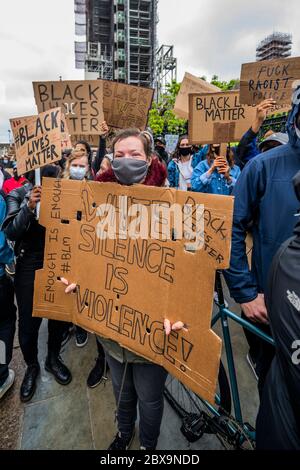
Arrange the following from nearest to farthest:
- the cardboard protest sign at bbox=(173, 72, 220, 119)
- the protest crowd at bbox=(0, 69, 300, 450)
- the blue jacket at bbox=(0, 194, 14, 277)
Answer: the protest crowd at bbox=(0, 69, 300, 450), the blue jacket at bbox=(0, 194, 14, 277), the cardboard protest sign at bbox=(173, 72, 220, 119)

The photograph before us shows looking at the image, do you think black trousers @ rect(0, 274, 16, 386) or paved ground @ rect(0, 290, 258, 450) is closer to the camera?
paved ground @ rect(0, 290, 258, 450)

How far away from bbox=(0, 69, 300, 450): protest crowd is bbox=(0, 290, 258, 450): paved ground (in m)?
0.08

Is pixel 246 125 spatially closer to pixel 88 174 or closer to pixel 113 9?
pixel 88 174

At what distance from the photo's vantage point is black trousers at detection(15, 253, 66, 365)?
215 cm

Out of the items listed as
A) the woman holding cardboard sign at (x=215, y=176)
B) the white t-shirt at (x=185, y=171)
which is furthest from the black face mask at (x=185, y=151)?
the woman holding cardboard sign at (x=215, y=176)

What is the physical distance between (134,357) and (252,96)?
8.25 feet

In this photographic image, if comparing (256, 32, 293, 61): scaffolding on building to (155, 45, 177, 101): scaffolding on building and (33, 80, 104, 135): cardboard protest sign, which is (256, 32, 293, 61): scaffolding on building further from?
(33, 80, 104, 135): cardboard protest sign

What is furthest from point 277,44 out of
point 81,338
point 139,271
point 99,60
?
point 139,271

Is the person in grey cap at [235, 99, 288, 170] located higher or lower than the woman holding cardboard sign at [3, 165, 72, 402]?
higher

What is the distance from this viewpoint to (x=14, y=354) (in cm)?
273

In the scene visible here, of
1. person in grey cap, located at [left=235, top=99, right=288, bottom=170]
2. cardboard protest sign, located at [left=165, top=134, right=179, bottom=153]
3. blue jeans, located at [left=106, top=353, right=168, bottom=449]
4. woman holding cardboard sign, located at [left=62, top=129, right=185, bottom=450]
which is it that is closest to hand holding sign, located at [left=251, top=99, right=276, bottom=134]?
person in grey cap, located at [left=235, top=99, right=288, bottom=170]

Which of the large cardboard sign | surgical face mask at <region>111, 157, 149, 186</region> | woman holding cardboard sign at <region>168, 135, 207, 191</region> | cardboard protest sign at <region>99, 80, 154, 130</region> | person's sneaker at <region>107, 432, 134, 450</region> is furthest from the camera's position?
woman holding cardboard sign at <region>168, 135, 207, 191</region>

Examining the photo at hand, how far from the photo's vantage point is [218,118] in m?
2.81
